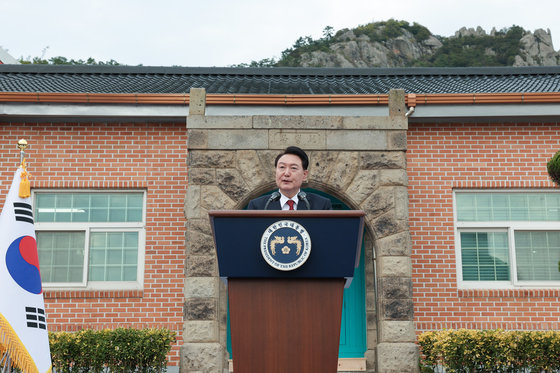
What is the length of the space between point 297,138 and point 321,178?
634 mm

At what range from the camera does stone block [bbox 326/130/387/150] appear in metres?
8.09

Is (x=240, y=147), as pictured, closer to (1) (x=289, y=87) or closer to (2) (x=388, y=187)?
(2) (x=388, y=187)

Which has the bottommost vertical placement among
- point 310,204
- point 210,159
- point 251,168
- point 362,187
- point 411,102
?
point 310,204

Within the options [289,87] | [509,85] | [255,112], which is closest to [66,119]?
[255,112]

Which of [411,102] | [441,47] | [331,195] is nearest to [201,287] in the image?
[331,195]

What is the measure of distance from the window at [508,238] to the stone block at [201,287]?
12.3 ft

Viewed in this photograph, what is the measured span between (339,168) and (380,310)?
1933mm

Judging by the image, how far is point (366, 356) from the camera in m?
8.26

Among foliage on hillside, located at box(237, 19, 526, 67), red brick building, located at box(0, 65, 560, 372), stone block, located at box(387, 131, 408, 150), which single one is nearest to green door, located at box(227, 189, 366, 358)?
red brick building, located at box(0, 65, 560, 372)

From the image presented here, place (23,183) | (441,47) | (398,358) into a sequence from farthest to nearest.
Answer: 1. (441,47)
2. (398,358)
3. (23,183)

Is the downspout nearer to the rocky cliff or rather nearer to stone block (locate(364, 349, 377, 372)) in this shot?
stone block (locate(364, 349, 377, 372))

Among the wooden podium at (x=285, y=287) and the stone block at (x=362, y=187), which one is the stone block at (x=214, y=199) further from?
the wooden podium at (x=285, y=287)

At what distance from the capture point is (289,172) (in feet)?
13.7

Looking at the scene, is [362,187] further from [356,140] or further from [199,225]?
[199,225]
